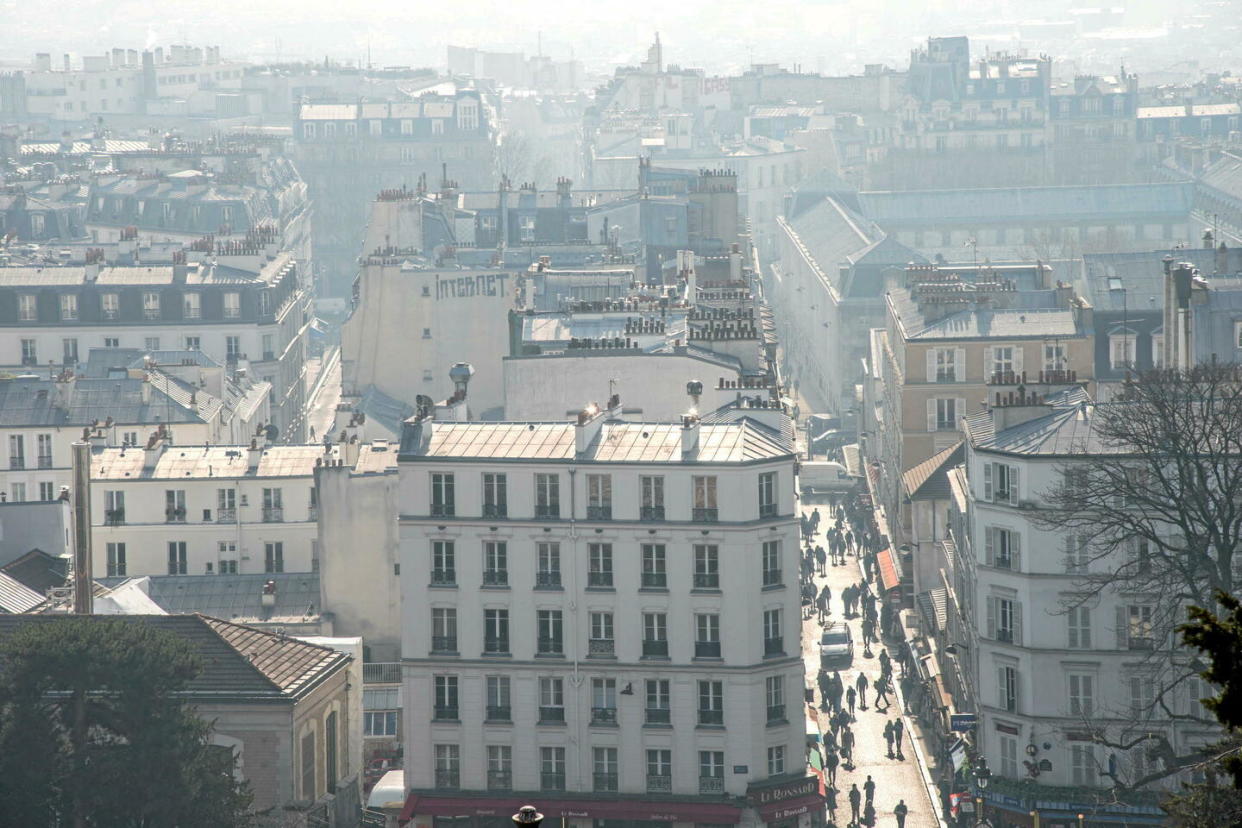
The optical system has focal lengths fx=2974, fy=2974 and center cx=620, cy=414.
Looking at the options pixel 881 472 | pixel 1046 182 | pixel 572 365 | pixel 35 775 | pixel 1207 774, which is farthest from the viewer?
pixel 1046 182

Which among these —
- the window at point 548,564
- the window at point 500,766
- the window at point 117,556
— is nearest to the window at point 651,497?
the window at point 548,564

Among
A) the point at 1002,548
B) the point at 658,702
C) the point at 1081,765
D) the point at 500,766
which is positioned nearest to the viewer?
the point at 658,702

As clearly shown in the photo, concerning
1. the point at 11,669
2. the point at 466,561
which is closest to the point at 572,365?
the point at 466,561

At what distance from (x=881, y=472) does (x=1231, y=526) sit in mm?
37885

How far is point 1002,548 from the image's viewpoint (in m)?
62.8

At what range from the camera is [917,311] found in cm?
9031

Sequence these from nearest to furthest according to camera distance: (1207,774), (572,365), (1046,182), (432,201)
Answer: (1207,774)
(572,365)
(432,201)
(1046,182)

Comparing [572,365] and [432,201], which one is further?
[432,201]

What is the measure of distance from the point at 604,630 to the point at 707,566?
2.47 metres

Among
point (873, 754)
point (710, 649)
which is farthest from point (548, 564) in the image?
point (873, 754)

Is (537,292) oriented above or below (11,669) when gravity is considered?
above

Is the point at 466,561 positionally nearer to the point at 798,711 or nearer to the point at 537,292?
the point at 798,711

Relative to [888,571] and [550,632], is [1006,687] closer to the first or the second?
[550,632]

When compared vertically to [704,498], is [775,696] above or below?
below
